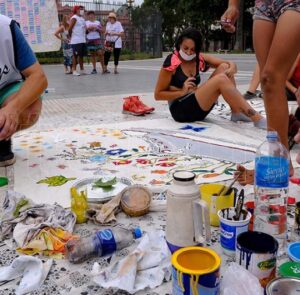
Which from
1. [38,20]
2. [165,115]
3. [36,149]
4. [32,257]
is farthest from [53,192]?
[38,20]

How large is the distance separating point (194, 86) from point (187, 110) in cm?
25

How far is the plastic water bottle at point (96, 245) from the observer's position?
1522mm

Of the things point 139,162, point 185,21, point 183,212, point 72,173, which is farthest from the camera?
point 185,21

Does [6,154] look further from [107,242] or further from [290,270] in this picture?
[290,270]

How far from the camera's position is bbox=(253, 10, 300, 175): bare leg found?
6.42 feet

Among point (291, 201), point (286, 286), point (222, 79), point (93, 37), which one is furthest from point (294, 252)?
point (93, 37)

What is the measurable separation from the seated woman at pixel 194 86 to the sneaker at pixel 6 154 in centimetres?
160

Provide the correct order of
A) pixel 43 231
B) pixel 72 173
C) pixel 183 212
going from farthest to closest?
pixel 72 173
pixel 43 231
pixel 183 212

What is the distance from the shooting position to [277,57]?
2014 mm

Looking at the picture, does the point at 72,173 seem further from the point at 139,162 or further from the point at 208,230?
the point at 208,230

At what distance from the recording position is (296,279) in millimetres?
1145

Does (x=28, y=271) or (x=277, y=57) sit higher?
(x=277, y=57)

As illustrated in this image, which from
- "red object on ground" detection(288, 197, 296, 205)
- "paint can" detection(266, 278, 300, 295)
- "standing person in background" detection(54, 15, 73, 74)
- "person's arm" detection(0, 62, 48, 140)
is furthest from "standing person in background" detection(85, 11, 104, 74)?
"paint can" detection(266, 278, 300, 295)

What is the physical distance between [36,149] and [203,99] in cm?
151
